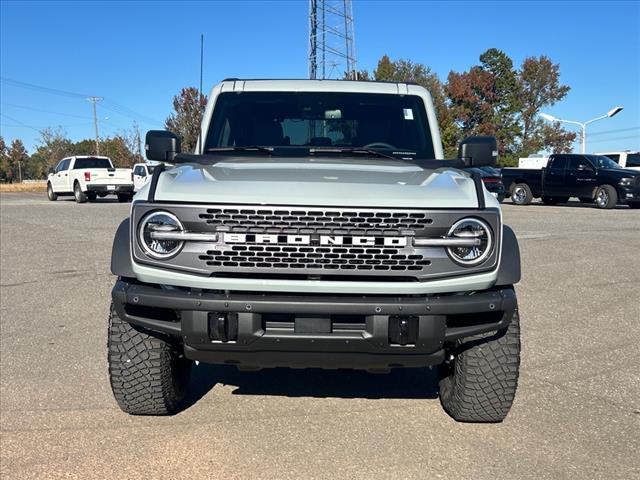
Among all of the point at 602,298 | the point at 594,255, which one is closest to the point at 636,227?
the point at 594,255

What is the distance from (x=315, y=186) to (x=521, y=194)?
21.0m

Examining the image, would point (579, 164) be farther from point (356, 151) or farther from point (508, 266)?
point (508, 266)

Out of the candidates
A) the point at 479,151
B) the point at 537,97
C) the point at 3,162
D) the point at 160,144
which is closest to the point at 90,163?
the point at 160,144

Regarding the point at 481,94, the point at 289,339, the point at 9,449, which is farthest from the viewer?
the point at 481,94

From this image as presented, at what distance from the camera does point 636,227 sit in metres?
13.6

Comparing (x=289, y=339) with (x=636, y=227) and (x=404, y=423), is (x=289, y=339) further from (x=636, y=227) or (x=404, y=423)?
(x=636, y=227)

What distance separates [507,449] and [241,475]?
1379mm

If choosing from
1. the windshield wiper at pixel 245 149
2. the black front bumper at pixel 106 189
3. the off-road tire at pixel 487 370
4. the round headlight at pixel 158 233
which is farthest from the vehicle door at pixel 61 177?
the off-road tire at pixel 487 370

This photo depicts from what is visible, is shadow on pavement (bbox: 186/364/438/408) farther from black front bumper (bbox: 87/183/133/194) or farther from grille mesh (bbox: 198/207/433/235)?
black front bumper (bbox: 87/183/133/194)

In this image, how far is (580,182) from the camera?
20.3 meters

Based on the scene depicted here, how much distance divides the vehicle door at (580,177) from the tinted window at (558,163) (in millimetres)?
225

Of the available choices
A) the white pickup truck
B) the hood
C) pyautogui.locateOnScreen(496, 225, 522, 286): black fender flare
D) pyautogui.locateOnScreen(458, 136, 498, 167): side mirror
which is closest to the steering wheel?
pyautogui.locateOnScreen(458, 136, 498, 167): side mirror

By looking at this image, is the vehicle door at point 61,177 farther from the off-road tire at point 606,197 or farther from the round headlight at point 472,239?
the round headlight at point 472,239

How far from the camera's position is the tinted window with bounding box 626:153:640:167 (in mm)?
25656
